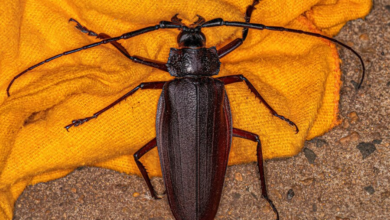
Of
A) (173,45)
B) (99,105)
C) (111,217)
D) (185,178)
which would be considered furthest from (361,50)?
(111,217)

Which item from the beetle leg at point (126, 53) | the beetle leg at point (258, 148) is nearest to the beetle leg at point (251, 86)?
the beetle leg at point (258, 148)

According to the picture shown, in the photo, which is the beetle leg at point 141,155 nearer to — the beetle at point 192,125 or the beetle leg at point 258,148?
the beetle at point 192,125

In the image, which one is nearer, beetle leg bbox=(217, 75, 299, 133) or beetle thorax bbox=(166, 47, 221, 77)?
beetle thorax bbox=(166, 47, 221, 77)

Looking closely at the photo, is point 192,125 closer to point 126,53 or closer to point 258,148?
point 258,148

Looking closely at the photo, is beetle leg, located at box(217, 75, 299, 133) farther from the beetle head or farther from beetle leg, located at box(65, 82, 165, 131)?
beetle leg, located at box(65, 82, 165, 131)

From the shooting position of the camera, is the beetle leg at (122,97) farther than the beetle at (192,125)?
Yes

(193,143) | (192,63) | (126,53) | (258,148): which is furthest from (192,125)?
(126,53)

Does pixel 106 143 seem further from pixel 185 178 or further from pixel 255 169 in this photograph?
pixel 255 169

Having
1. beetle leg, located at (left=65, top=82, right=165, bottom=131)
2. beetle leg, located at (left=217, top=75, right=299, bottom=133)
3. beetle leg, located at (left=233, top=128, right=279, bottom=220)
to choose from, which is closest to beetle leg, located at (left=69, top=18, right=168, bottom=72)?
beetle leg, located at (left=65, top=82, right=165, bottom=131)
